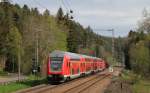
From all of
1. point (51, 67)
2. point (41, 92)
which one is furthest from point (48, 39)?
point (41, 92)

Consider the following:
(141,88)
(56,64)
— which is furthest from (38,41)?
(141,88)

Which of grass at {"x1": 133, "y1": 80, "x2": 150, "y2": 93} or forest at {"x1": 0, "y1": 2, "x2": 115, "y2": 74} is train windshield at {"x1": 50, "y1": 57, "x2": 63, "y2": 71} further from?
forest at {"x1": 0, "y1": 2, "x2": 115, "y2": 74}

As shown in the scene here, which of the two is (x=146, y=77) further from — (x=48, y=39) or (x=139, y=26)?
(x=48, y=39)

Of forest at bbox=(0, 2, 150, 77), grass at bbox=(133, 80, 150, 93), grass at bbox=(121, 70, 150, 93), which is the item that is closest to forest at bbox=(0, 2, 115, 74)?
forest at bbox=(0, 2, 150, 77)

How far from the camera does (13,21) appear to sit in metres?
134

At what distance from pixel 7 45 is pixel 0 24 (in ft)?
18.4

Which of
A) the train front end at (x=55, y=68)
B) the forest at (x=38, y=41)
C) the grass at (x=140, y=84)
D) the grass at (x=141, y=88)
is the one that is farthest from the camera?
the forest at (x=38, y=41)

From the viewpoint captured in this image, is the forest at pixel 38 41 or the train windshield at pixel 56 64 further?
the forest at pixel 38 41

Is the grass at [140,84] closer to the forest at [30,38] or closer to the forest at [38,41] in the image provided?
the forest at [38,41]

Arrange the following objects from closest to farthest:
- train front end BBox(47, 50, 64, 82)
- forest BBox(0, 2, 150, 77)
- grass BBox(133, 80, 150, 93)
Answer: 1. grass BBox(133, 80, 150, 93)
2. train front end BBox(47, 50, 64, 82)
3. forest BBox(0, 2, 150, 77)

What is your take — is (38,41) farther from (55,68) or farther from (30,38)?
(55,68)

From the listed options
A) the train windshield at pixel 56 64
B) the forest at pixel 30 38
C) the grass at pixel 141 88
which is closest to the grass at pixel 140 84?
the grass at pixel 141 88

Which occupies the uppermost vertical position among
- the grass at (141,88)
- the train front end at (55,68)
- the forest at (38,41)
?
the forest at (38,41)

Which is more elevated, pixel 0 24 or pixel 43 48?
pixel 0 24
